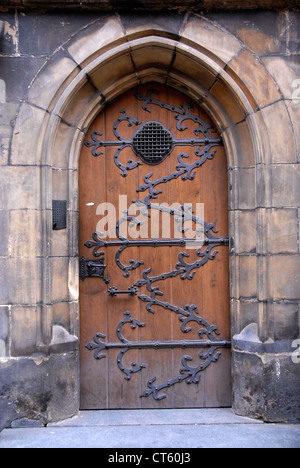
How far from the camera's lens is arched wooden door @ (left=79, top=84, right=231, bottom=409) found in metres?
3.88

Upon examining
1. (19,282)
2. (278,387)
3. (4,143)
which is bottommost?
(278,387)

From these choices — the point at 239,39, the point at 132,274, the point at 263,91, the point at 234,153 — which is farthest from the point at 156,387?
the point at 239,39

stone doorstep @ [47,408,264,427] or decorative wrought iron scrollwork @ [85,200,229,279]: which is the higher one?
decorative wrought iron scrollwork @ [85,200,229,279]

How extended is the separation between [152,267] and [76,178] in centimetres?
96

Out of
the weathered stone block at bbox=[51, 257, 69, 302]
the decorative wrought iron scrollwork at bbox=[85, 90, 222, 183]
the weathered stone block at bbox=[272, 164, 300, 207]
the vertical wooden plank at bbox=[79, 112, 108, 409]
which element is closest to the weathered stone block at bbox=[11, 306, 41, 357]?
the weathered stone block at bbox=[51, 257, 69, 302]

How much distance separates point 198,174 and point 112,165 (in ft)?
2.38

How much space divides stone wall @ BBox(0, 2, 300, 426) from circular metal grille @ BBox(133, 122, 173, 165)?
0.49m

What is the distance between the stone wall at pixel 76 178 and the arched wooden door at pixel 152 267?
0.60 ft

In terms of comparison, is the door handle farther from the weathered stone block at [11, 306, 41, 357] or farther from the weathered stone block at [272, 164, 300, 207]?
the weathered stone block at [272, 164, 300, 207]

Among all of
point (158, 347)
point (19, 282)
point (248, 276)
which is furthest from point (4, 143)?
point (248, 276)

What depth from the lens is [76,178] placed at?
378cm

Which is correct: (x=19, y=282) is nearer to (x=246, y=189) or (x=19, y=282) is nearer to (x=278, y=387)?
(x=246, y=189)

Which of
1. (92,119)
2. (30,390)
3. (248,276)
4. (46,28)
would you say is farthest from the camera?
(92,119)
